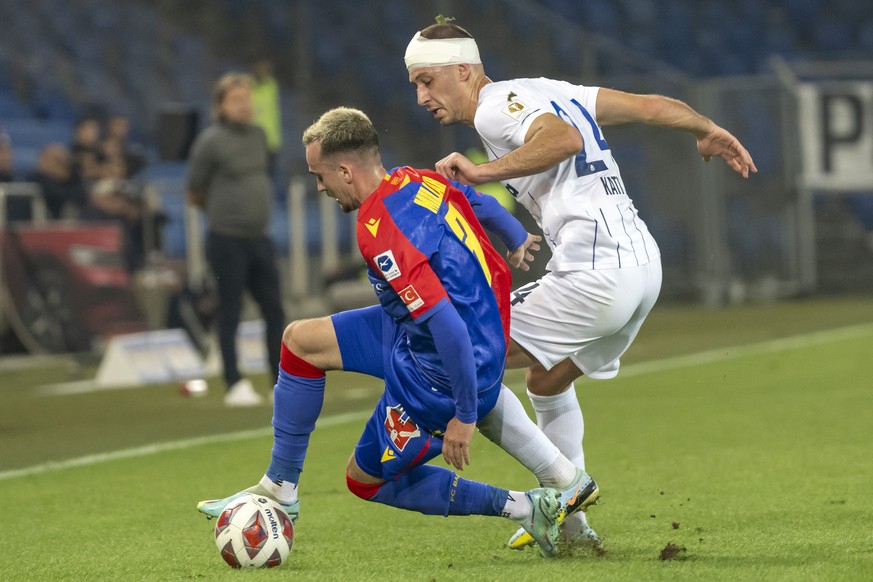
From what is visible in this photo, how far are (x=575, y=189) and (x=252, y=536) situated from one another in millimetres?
1533

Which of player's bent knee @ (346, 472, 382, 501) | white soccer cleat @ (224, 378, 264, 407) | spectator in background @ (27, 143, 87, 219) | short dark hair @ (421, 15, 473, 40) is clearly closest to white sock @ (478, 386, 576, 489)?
player's bent knee @ (346, 472, 382, 501)

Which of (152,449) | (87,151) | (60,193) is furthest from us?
(87,151)

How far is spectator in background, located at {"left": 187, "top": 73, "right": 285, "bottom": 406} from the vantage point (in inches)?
401

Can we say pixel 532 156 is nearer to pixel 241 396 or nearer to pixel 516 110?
pixel 516 110

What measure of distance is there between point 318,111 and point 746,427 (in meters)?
9.44

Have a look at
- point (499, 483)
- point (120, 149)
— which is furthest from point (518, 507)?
point (120, 149)

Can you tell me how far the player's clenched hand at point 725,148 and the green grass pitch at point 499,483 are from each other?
4.11ft

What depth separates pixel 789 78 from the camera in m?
19.1

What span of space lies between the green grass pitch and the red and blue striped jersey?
69cm

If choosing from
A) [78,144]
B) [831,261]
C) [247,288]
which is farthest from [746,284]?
[247,288]

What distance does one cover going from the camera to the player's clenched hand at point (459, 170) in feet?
15.4

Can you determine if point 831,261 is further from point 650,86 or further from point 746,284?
point 650,86

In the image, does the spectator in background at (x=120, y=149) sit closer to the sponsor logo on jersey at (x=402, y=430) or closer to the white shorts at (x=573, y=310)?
the white shorts at (x=573, y=310)

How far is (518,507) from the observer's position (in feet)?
16.0
